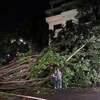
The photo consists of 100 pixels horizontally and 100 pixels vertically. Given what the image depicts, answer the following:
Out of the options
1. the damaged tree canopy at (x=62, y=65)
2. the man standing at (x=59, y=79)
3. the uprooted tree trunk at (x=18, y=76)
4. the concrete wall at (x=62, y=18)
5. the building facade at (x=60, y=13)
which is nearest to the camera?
the uprooted tree trunk at (x=18, y=76)

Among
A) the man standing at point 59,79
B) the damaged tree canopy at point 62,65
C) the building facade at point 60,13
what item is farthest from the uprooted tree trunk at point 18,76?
the building facade at point 60,13

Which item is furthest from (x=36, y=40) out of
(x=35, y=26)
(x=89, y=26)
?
(x=89, y=26)

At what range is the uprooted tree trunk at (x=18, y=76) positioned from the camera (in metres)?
11.1

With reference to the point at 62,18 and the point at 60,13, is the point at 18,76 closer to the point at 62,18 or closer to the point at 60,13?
the point at 62,18

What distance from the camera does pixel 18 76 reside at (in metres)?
11.9

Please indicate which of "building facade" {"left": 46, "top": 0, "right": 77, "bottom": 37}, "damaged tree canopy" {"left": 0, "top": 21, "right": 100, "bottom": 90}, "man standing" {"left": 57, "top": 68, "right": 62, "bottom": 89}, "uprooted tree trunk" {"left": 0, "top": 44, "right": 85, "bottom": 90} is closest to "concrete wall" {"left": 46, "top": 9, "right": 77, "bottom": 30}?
"building facade" {"left": 46, "top": 0, "right": 77, "bottom": 37}

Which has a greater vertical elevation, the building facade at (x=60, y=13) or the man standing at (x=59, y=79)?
the building facade at (x=60, y=13)

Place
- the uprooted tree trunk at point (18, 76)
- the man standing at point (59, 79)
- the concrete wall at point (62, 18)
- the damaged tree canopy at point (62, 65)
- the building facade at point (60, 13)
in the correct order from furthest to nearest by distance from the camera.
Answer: the building facade at point (60, 13) < the concrete wall at point (62, 18) < the damaged tree canopy at point (62, 65) < the man standing at point (59, 79) < the uprooted tree trunk at point (18, 76)

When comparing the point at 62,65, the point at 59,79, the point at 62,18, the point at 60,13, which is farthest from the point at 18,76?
the point at 60,13

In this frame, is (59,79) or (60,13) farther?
(60,13)

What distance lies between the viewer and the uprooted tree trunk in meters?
11.1

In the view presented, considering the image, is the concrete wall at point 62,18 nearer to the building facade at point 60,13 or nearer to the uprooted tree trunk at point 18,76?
the building facade at point 60,13

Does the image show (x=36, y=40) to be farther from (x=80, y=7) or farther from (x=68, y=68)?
(x=68, y=68)

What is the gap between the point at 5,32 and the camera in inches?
1280
